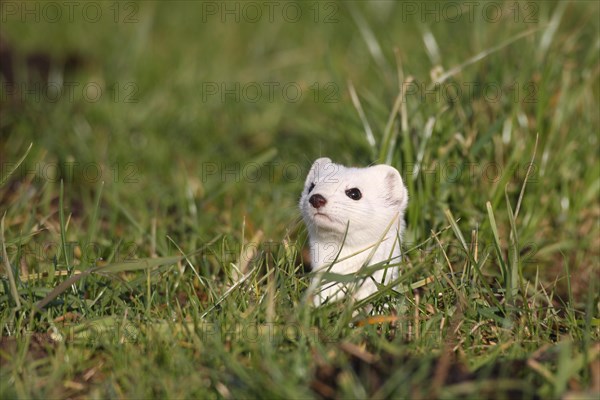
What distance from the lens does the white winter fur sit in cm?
395

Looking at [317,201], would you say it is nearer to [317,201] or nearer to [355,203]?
[317,201]

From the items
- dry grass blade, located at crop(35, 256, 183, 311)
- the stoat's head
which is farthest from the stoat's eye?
dry grass blade, located at crop(35, 256, 183, 311)

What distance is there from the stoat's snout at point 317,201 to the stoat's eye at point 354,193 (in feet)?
0.62

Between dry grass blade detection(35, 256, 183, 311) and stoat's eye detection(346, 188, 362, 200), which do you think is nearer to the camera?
dry grass blade detection(35, 256, 183, 311)

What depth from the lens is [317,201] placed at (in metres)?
3.92

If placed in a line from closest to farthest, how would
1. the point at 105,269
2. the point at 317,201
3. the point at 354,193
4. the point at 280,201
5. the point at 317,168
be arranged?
1. the point at 105,269
2. the point at 317,201
3. the point at 354,193
4. the point at 317,168
5. the point at 280,201

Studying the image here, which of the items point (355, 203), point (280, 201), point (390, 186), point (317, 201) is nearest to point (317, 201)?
point (317, 201)

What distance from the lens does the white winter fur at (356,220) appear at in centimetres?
395

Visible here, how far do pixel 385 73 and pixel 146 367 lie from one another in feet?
10.4

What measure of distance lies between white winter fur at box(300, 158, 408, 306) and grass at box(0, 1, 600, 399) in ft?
0.56

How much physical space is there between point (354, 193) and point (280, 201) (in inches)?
54.3

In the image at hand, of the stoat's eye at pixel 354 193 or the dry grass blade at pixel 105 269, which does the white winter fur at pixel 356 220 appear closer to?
the stoat's eye at pixel 354 193

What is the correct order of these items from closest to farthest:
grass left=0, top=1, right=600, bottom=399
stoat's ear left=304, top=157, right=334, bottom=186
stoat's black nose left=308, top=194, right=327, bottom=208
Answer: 1. grass left=0, top=1, right=600, bottom=399
2. stoat's black nose left=308, top=194, right=327, bottom=208
3. stoat's ear left=304, top=157, right=334, bottom=186

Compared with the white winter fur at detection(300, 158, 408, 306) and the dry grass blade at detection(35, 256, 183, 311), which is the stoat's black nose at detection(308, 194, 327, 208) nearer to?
the white winter fur at detection(300, 158, 408, 306)
